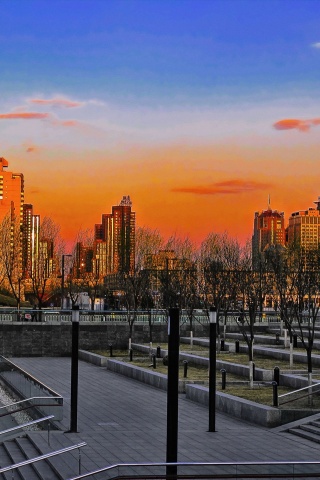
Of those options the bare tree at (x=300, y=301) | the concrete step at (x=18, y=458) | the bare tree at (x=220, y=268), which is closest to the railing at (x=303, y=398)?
the bare tree at (x=300, y=301)

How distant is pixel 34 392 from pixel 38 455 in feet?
18.7

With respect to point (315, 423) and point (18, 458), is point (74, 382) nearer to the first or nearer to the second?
point (18, 458)

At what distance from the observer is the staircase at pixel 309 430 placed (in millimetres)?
22539

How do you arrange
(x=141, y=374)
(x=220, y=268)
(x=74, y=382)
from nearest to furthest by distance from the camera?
(x=74, y=382), (x=141, y=374), (x=220, y=268)

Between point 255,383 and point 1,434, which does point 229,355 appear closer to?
point 255,383

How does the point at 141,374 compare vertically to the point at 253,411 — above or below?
above

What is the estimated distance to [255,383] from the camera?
102 feet

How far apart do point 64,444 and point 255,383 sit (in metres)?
10.9

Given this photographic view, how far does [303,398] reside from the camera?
26969mm

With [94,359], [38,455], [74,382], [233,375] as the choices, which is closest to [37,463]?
[38,455]

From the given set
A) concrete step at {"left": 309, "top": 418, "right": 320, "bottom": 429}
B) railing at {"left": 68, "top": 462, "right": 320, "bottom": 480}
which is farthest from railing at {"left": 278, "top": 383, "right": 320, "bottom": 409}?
railing at {"left": 68, "top": 462, "right": 320, "bottom": 480}

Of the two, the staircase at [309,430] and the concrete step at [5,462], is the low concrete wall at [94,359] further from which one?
the concrete step at [5,462]

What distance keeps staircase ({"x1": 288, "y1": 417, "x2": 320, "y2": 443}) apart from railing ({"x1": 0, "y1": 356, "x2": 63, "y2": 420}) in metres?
6.13

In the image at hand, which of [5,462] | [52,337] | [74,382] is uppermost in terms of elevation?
[52,337]
